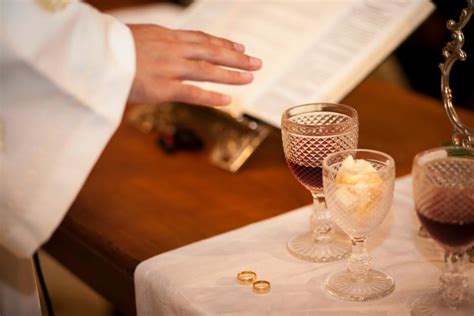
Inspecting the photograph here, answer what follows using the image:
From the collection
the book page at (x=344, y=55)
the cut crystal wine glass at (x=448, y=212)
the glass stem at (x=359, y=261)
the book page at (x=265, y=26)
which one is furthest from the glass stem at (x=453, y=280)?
the book page at (x=265, y=26)

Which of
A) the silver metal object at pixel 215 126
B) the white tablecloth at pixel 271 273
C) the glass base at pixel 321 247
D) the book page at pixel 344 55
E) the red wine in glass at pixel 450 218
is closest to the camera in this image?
the red wine in glass at pixel 450 218

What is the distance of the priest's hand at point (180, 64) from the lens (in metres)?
1.11

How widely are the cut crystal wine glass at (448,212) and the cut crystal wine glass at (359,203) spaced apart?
49mm

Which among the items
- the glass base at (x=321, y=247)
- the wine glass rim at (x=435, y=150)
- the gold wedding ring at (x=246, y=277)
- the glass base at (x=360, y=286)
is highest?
the wine glass rim at (x=435, y=150)

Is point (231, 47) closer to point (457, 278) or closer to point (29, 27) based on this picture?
point (29, 27)

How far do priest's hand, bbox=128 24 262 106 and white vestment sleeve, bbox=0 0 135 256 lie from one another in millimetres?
68

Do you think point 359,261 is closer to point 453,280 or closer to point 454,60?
point 453,280

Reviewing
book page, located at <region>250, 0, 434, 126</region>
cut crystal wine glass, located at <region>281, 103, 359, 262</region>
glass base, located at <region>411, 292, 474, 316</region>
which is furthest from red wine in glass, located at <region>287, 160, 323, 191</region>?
book page, located at <region>250, 0, 434, 126</region>

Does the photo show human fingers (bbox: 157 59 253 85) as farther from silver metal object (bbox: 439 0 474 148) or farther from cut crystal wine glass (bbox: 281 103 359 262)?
silver metal object (bbox: 439 0 474 148)

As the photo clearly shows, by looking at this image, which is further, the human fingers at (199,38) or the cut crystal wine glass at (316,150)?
the human fingers at (199,38)

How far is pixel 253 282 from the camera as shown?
1.06 m

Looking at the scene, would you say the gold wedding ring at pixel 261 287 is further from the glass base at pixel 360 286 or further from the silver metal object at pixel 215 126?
the silver metal object at pixel 215 126

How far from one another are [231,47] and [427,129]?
1.87 ft

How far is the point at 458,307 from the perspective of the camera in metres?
0.96
